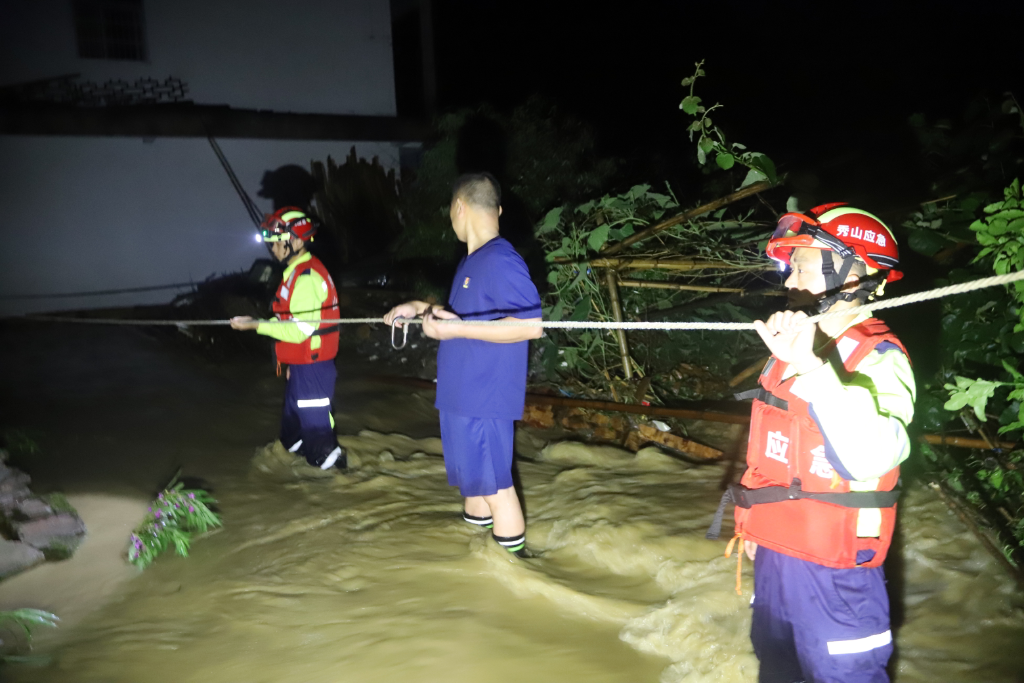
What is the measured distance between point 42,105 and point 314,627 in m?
9.86

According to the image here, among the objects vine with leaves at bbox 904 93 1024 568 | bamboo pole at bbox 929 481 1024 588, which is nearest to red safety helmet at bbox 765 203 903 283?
vine with leaves at bbox 904 93 1024 568

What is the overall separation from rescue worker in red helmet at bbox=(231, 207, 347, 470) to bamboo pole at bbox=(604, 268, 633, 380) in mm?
2537

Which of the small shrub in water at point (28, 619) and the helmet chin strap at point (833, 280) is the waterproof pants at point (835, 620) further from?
the small shrub in water at point (28, 619)

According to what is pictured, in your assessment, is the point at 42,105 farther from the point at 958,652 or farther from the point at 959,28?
the point at 959,28

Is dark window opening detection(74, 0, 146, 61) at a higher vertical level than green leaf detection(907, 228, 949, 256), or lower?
higher

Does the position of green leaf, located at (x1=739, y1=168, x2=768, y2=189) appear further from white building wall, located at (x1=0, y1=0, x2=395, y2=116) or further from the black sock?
white building wall, located at (x1=0, y1=0, x2=395, y2=116)

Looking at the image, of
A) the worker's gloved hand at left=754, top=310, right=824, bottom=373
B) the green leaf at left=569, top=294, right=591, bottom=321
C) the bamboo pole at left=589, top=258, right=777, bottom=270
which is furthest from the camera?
the green leaf at left=569, top=294, right=591, bottom=321

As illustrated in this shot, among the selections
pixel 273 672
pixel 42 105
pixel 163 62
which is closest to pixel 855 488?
pixel 273 672

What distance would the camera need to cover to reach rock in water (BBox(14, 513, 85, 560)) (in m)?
4.19

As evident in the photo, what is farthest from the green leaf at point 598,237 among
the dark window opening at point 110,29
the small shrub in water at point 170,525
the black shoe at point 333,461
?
the dark window opening at point 110,29

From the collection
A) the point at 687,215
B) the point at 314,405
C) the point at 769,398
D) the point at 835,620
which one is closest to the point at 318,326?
the point at 314,405

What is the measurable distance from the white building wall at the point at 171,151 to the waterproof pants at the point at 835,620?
1144 centimetres

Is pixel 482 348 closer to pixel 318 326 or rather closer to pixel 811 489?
pixel 811 489

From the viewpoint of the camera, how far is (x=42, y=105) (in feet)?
32.8
